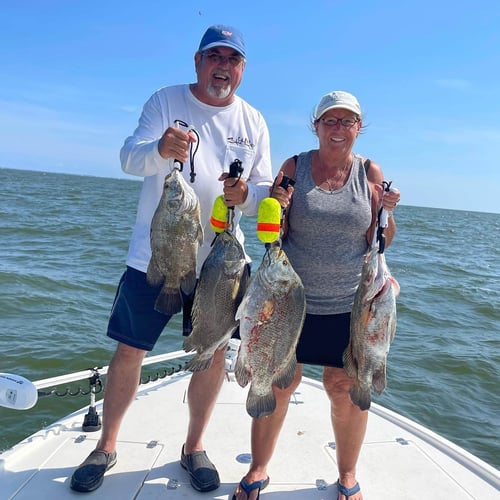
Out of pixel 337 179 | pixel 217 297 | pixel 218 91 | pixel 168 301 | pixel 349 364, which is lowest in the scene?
pixel 349 364

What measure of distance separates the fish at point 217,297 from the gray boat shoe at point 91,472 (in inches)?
42.5

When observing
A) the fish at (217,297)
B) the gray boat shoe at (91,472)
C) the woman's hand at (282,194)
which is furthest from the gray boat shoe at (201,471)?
the woman's hand at (282,194)

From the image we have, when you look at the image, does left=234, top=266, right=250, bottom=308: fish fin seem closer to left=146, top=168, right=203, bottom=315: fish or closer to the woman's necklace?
left=146, top=168, right=203, bottom=315: fish

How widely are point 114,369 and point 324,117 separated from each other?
2111mm

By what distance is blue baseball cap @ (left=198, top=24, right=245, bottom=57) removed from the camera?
9.41ft

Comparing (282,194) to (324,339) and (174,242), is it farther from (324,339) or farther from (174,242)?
(324,339)

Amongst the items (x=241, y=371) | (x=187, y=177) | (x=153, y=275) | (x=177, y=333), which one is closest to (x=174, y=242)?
(x=153, y=275)

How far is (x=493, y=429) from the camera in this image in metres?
6.78

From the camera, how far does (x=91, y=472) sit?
10.3 ft

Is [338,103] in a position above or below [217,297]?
above

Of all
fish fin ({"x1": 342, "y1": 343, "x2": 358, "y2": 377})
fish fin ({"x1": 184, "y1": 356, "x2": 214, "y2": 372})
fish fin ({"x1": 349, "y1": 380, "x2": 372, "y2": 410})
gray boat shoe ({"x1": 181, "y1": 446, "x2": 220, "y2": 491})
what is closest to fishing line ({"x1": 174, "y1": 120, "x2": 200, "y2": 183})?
fish fin ({"x1": 184, "y1": 356, "x2": 214, "y2": 372})

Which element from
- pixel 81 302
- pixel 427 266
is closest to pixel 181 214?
pixel 81 302

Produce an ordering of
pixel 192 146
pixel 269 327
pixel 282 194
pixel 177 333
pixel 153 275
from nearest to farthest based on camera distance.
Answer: pixel 269 327 < pixel 282 194 < pixel 153 275 < pixel 192 146 < pixel 177 333

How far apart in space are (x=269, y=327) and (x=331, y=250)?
2.32 feet
